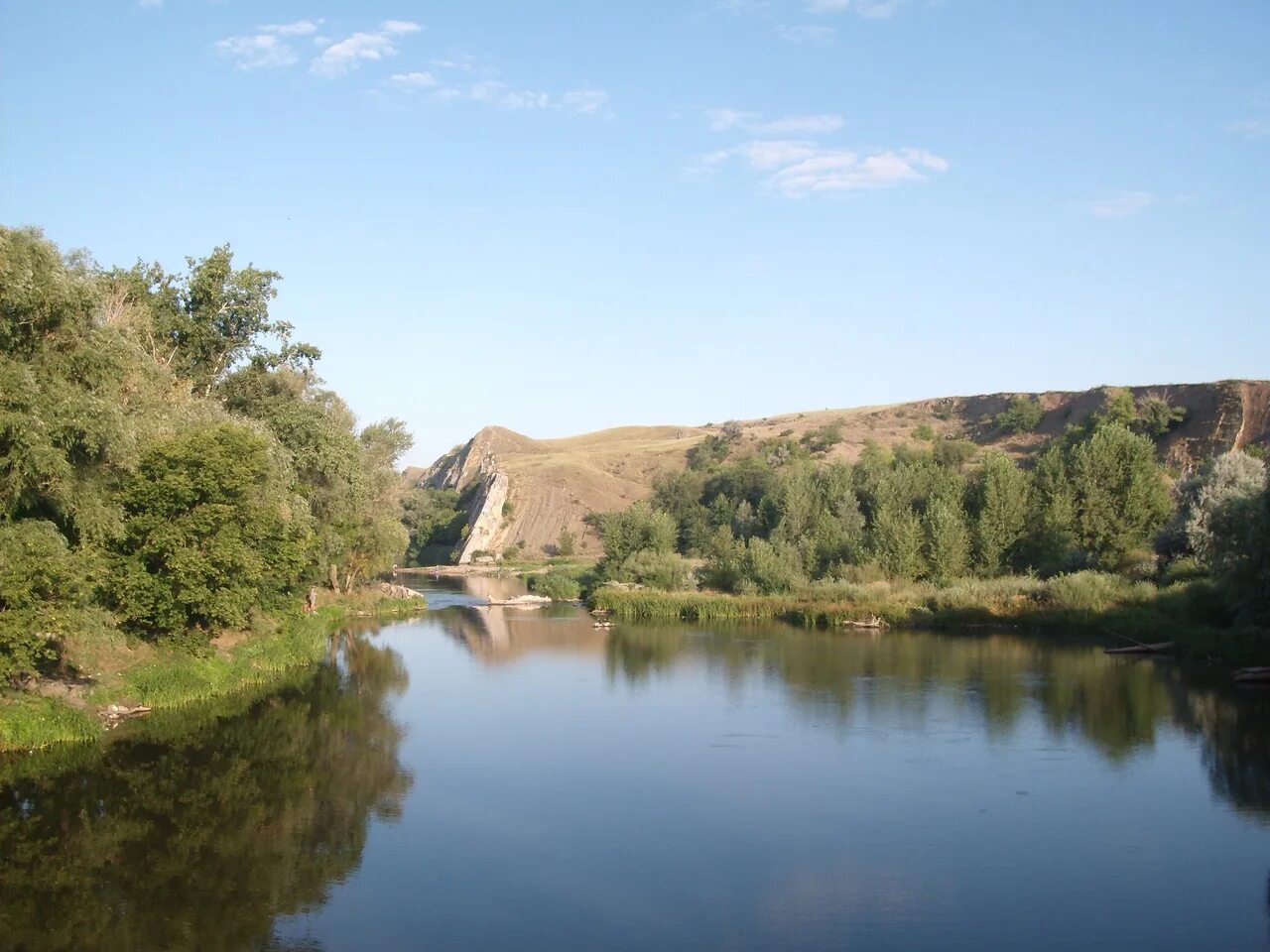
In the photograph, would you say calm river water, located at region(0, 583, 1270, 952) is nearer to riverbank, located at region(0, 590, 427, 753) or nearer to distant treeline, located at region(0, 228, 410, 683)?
riverbank, located at region(0, 590, 427, 753)

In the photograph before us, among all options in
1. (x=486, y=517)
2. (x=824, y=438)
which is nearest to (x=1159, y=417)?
(x=824, y=438)

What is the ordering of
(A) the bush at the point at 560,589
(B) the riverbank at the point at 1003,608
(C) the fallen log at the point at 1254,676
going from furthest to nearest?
(A) the bush at the point at 560,589
(B) the riverbank at the point at 1003,608
(C) the fallen log at the point at 1254,676

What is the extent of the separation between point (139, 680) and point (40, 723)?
400 cm

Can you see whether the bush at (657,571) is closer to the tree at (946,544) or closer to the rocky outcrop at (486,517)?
the tree at (946,544)

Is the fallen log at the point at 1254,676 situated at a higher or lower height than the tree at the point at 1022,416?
lower

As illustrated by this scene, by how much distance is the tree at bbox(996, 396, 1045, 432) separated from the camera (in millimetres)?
89188

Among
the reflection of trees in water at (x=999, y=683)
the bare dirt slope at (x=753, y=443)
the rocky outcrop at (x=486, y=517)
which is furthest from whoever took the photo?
the rocky outcrop at (x=486, y=517)

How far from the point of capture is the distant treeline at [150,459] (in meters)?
17.9

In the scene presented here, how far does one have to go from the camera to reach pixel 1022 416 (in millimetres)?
89625

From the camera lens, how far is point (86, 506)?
20.0 meters

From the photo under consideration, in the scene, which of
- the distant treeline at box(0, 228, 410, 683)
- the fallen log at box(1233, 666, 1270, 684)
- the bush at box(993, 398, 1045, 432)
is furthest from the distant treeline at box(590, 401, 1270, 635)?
the bush at box(993, 398, 1045, 432)

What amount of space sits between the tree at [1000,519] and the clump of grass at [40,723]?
35711mm

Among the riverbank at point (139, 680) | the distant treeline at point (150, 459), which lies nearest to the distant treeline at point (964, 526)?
the distant treeline at point (150, 459)

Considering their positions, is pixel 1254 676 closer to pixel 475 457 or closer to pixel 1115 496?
pixel 1115 496
